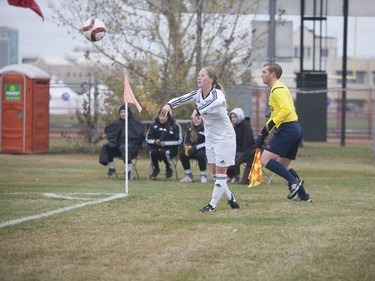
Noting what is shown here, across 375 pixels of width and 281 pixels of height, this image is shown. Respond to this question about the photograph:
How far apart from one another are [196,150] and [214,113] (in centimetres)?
606

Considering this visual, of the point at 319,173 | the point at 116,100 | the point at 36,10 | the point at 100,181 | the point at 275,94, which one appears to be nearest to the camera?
the point at 275,94

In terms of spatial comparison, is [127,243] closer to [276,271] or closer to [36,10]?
[276,271]

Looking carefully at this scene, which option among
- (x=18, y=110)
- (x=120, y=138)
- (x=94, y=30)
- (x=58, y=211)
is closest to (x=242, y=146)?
(x=120, y=138)

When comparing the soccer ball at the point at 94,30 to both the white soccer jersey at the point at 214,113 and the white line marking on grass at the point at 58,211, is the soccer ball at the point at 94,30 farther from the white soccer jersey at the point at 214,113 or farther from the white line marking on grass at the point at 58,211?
the white soccer jersey at the point at 214,113

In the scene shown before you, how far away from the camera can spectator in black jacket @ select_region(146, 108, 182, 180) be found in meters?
18.2

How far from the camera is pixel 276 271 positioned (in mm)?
7582

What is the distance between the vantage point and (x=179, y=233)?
9664 millimetres

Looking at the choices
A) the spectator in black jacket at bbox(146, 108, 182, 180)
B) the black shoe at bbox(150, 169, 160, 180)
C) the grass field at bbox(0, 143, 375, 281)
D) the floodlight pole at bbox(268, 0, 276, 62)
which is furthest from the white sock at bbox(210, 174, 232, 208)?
the floodlight pole at bbox(268, 0, 276, 62)

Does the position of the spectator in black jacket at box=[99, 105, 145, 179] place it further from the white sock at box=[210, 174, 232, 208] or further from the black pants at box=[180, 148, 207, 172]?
the white sock at box=[210, 174, 232, 208]

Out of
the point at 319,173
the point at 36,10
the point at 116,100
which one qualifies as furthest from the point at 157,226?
the point at 116,100

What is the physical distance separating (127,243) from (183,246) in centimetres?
55

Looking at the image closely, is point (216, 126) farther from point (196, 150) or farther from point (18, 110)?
point (18, 110)

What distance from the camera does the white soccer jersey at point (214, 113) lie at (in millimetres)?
11695

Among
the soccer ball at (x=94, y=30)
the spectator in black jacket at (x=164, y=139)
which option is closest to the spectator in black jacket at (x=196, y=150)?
the spectator in black jacket at (x=164, y=139)
